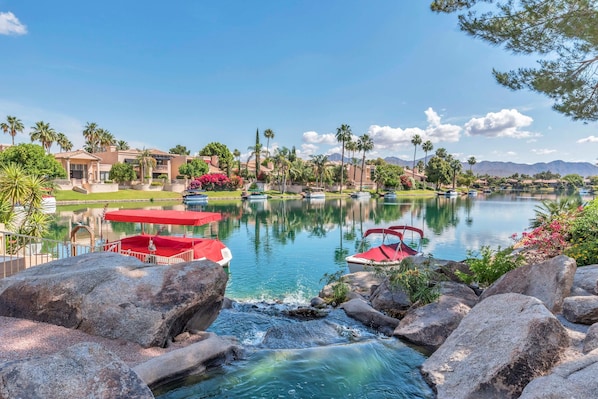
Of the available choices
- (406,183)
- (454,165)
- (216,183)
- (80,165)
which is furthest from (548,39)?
(454,165)

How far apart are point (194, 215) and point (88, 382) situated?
1316 cm

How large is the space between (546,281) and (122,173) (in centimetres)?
7885

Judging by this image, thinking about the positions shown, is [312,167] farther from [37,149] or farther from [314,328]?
[314,328]

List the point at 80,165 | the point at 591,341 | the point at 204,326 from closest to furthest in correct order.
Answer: the point at 591,341
the point at 204,326
the point at 80,165

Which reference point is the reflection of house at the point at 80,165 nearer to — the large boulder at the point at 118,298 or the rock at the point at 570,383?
the large boulder at the point at 118,298

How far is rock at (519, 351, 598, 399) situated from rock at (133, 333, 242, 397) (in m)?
5.30

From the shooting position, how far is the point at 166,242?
1723cm

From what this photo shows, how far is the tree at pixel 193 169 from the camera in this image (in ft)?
270

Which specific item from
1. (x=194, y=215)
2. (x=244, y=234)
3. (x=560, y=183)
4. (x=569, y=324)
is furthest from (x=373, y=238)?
(x=560, y=183)

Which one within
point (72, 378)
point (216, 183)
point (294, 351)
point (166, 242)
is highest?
point (216, 183)

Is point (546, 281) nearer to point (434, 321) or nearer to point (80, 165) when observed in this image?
point (434, 321)

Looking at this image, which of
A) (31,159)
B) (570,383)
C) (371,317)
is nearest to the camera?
(570,383)

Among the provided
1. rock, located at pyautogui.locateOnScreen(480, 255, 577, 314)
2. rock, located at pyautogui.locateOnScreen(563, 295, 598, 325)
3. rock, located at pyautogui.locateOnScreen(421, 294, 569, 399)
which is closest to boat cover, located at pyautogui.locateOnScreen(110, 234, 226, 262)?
rock, located at pyautogui.locateOnScreen(421, 294, 569, 399)

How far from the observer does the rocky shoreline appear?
552 cm
